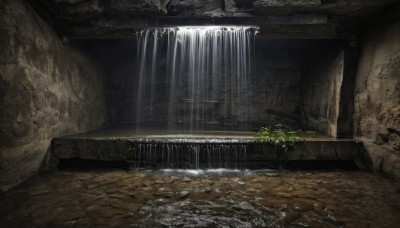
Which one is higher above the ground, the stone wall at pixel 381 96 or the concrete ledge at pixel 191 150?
the stone wall at pixel 381 96

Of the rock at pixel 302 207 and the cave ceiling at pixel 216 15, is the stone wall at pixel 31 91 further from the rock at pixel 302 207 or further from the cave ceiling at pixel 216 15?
the rock at pixel 302 207

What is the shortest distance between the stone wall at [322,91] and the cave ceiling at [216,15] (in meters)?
1.03

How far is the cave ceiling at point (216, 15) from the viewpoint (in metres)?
5.38

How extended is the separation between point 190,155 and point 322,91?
4.75 metres

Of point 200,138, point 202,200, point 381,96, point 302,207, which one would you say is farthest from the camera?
point 200,138

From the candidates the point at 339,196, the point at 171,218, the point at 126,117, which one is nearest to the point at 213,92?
the point at 126,117

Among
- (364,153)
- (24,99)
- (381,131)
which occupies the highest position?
(24,99)

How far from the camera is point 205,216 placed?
3.37 metres

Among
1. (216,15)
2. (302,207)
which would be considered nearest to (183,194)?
(302,207)

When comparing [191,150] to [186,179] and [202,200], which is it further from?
[202,200]

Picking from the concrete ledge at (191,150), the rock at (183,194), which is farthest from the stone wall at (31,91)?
the rock at (183,194)

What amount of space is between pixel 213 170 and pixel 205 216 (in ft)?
7.71

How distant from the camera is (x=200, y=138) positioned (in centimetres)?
609

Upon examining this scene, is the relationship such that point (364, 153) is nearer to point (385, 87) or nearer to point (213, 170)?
point (385, 87)
